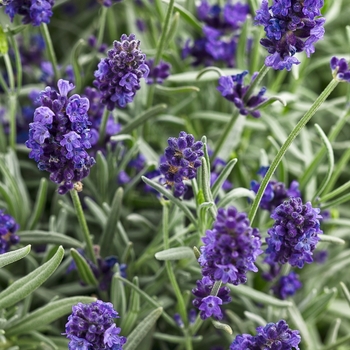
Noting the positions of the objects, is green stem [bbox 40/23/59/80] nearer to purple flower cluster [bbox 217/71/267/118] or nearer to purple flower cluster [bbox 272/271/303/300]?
purple flower cluster [bbox 217/71/267/118]

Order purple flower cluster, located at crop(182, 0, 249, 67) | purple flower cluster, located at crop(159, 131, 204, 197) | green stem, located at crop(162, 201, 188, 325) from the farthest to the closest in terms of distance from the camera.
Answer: purple flower cluster, located at crop(182, 0, 249, 67) → green stem, located at crop(162, 201, 188, 325) → purple flower cluster, located at crop(159, 131, 204, 197)

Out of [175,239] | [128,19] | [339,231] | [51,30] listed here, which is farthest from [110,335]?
[51,30]

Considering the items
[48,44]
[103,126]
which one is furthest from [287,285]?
[48,44]

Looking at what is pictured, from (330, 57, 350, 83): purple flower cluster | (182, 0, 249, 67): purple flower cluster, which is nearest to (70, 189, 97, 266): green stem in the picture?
(330, 57, 350, 83): purple flower cluster

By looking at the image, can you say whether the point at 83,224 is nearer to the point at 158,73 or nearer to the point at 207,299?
the point at 207,299

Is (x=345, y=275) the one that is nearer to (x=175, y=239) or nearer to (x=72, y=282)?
(x=175, y=239)
